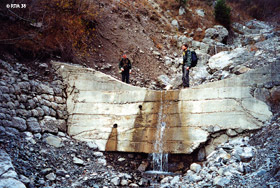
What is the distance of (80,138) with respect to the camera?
9.78 metres

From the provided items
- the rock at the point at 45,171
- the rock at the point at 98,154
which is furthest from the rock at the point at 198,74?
the rock at the point at 45,171

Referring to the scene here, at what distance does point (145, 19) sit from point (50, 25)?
30.9 feet

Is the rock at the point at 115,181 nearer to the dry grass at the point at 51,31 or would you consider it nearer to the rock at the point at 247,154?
the rock at the point at 247,154

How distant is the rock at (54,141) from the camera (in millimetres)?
8641

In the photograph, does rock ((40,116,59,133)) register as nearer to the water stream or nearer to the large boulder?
the water stream

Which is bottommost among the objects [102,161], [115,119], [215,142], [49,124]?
[102,161]

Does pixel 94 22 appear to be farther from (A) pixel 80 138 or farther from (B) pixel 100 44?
(A) pixel 80 138

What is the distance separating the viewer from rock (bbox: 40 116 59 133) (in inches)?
357

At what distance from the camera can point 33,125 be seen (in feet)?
28.7

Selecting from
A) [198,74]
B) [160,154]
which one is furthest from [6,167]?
[198,74]

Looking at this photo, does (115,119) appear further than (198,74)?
No

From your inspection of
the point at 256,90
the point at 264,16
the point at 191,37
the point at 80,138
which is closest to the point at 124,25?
the point at 191,37

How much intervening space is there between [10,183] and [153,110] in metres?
5.26

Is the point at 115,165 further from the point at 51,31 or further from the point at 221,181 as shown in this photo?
the point at 51,31
